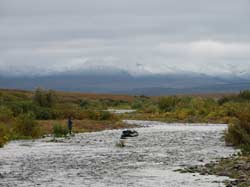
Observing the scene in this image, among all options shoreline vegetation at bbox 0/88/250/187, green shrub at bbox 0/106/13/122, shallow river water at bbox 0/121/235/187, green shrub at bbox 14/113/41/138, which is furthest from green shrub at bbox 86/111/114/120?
shallow river water at bbox 0/121/235/187

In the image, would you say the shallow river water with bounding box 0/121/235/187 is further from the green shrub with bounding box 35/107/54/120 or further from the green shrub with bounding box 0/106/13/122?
the green shrub with bounding box 35/107/54/120

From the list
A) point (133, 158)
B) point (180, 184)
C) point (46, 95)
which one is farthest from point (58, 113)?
point (180, 184)

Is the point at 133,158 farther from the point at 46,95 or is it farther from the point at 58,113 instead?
the point at 46,95

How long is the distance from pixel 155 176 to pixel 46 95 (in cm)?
4867

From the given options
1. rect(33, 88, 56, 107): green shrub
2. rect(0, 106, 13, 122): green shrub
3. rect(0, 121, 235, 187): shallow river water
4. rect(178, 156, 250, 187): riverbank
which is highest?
rect(33, 88, 56, 107): green shrub

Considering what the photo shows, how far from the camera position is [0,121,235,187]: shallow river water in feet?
66.4

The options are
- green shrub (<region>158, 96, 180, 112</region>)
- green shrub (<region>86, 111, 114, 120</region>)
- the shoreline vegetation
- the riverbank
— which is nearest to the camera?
the riverbank

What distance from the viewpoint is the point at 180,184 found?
63.3 ft

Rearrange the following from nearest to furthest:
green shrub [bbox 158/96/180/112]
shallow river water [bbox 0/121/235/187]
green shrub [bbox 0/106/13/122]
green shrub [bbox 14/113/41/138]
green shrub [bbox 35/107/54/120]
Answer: shallow river water [bbox 0/121/235/187]
green shrub [bbox 14/113/41/138]
green shrub [bbox 0/106/13/122]
green shrub [bbox 35/107/54/120]
green shrub [bbox 158/96/180/112]

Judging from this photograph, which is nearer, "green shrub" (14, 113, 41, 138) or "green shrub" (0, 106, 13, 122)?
"green shrub" (14, 113, 41, 138)

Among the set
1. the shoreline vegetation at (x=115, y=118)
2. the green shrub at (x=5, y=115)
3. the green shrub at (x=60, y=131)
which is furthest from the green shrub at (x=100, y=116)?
the green shrub at (x=60, y=131)

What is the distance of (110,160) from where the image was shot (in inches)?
1020

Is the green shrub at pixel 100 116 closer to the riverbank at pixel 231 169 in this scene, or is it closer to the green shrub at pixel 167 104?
the green shrub at pixel 167 104

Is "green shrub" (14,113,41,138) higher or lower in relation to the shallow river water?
higher
